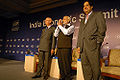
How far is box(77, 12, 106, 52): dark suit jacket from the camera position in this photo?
4.87 ft

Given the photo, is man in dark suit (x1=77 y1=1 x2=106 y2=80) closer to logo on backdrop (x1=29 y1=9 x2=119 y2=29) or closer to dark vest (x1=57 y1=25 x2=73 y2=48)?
dark vest (x1=57 y1=25 x2=73 y2=48)

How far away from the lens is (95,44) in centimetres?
149

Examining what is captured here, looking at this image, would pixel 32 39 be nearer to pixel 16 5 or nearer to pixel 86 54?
pixel 16 5

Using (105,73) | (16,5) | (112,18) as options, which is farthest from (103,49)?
(16,5)

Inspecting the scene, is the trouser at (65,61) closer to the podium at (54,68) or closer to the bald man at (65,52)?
the bald man at (65,52)

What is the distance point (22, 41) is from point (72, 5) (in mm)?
3548

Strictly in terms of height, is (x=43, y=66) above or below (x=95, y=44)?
below

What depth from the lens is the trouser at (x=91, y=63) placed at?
1469 mm

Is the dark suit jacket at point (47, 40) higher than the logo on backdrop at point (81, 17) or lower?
lower

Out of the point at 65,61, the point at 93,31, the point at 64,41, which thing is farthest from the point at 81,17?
the point at 93,31

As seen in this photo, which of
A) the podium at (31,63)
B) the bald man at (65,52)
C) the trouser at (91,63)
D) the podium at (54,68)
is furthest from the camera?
the podium at (31,63)

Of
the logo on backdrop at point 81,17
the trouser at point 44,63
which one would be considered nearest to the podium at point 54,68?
the trouser at point 44,63

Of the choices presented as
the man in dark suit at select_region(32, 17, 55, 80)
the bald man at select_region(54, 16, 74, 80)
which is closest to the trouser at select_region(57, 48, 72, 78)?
the bald man at select_region(54, 16, 74, 80)

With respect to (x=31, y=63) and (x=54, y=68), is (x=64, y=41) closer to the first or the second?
(x=54, y=68)
